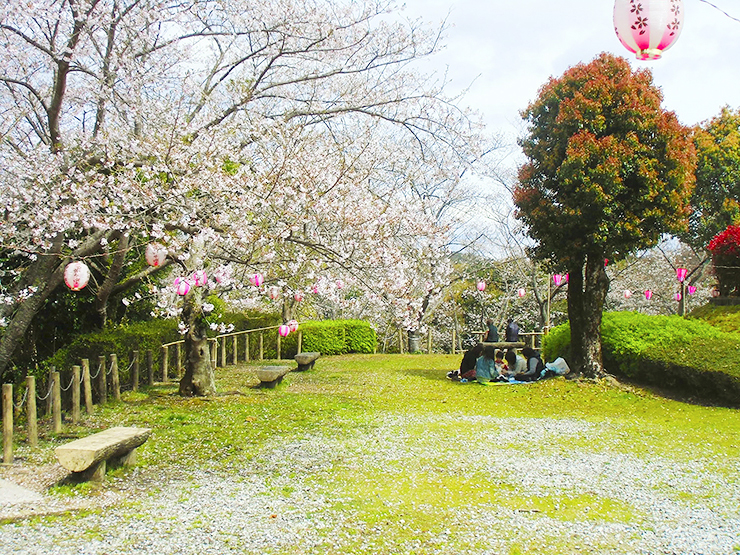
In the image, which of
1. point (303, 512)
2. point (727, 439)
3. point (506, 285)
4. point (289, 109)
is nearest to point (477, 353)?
point (727, 439)

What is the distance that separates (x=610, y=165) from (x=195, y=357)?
26.4ft

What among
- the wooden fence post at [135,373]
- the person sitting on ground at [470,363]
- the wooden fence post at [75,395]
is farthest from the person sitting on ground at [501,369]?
the wooden fence post at [75,395]

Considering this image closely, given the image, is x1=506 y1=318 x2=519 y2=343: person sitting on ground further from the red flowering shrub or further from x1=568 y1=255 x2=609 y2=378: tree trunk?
the red flowering shrub

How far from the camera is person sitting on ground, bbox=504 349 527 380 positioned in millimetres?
12987

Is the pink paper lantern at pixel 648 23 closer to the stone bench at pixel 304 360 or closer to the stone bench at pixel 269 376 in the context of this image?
the stone bench at pixel 269 376

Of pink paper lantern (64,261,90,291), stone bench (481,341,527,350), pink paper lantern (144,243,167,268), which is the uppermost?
pink paper lantern (144,243,167,268)

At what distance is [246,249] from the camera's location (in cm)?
855

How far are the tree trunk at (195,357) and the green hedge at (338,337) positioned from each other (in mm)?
9212

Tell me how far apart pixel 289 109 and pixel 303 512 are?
7166 mm

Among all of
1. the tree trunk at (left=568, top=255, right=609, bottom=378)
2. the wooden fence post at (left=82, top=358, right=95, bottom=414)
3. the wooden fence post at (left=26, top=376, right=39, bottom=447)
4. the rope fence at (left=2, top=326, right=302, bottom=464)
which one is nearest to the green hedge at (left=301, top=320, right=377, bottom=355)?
the rope fence at (left=2, top=326, right=302, bottom=464)

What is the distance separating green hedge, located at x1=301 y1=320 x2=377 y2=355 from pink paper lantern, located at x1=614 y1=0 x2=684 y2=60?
15.0m

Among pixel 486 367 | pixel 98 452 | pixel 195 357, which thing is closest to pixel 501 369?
pixel 486 367

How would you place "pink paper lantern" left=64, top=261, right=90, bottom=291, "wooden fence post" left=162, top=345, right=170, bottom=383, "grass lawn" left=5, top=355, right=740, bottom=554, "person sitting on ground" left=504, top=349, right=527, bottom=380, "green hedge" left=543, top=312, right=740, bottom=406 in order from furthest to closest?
1. "person sitting on ground" left=504, top=349, right=527, bottom=380
2. "wooden fence post" left=162, top=345, right=170, bottom=383
3. "green hedge" left=543, top=312, right=740, bottom=406
4. "pink paper lantern" left=64, top=261, right=90, bottom=291
5. "grass lawn" left=5, top=355, right=740, bottom=554

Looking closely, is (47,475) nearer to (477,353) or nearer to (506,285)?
(477,353)
